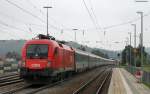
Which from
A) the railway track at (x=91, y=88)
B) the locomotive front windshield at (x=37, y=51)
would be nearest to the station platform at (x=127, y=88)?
the railway track at (x=91, y=88)

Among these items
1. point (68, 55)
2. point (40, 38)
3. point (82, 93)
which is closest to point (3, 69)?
point (68, 55)

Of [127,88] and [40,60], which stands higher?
[40,60]

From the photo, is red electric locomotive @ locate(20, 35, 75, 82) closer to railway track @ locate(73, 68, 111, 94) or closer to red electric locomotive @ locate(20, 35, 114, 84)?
red electric locomotive @ locate(20, 35, 114, 84)

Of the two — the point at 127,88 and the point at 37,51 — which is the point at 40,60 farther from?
the point at 127,88

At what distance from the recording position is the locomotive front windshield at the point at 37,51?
99.2ft

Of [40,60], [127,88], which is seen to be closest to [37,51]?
[40,60]

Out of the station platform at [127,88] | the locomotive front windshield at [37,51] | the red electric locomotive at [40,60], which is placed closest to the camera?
the station platform at [127,88]

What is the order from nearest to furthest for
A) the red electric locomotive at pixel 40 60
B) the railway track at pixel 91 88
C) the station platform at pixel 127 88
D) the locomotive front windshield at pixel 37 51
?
the railway track at pixel 91 88
the station platform at pixel 127 88
the red electric locomotive at pixel 40 60
the locomotive front windshield at pixel 37 51

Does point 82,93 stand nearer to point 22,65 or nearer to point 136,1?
point 22,65

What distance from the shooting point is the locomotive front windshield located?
30250mm

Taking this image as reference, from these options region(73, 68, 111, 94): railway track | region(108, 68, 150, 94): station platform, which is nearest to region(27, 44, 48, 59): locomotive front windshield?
region(73, 68, 111, 94): railway track

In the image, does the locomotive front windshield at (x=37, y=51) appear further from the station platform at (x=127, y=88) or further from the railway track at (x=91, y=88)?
the station platform at (x=127, y=88)

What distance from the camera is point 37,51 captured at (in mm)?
30594

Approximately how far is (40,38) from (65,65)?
538 cm
